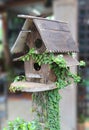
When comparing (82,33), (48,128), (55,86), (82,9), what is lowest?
(48,128)

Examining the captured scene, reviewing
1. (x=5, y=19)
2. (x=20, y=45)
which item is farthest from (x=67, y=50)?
(x=5, y=19)

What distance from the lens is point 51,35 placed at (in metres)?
1.44

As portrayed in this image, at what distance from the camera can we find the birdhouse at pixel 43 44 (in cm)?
143

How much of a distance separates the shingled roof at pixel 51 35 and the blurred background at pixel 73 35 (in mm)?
1066

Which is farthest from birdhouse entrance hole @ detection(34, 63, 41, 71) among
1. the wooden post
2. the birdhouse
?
the wooden post

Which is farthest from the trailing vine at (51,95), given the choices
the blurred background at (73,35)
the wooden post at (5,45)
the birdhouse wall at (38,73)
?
the wooden post at (5,45)

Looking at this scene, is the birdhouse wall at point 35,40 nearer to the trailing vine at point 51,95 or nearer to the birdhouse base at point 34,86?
the trailing vine at point 51,95

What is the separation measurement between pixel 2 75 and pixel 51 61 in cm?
434

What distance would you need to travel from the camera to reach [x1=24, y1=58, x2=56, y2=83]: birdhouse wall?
152cm

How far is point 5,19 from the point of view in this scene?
5.91 meters

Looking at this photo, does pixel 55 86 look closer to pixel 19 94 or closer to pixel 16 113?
pixel 16 113

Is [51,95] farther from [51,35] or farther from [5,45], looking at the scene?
[5,45]

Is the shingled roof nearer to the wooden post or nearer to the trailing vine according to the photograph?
the trailing vine

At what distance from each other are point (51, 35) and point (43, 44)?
0.17 ft
